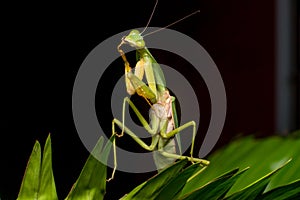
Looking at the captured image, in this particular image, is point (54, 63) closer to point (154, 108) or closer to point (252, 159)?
point (252, 159)

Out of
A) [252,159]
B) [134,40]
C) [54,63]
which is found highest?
[54,63]

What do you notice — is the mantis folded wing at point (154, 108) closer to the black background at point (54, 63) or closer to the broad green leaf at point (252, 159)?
the broad green leaf at point (252, 159)

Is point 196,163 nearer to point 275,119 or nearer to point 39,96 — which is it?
point 39,96

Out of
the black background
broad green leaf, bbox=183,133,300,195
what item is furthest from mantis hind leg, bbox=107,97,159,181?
the black background

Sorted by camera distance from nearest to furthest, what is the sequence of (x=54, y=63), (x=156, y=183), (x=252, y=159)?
(x=156, y=183) < (x=252, y=159) < (x=54, y=63)

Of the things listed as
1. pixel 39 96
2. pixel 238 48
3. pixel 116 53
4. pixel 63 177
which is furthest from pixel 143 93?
pixel 238 48

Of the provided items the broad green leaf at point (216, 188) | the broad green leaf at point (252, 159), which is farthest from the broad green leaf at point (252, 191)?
the broad green leaf at point (252, 159)

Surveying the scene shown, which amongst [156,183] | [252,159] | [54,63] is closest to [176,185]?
[156,183]
